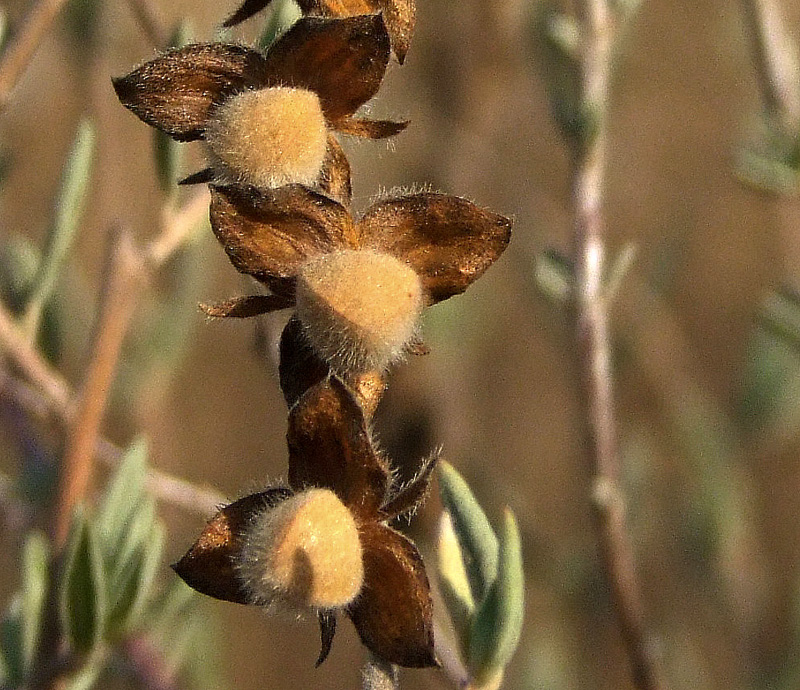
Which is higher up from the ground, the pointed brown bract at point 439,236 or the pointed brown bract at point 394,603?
the pointed brown bract at point 439,236

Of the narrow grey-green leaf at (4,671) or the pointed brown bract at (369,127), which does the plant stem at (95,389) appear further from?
the pointed brown bract at (369,127)

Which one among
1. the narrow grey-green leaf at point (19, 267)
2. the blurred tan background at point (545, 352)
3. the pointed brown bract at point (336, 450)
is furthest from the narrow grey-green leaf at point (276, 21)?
the narrow grey-green leaf at point (19, 267)

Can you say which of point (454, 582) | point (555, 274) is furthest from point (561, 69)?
point (454, 582)

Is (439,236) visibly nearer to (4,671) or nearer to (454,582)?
(454,582)

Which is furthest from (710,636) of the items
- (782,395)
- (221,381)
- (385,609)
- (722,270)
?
(385,609)

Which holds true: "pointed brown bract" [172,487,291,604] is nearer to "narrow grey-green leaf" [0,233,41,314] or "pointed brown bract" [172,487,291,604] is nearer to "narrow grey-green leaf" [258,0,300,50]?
"narrow grey-green leaf" [258,0,300,50]

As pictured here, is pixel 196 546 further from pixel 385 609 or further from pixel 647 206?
pixel 647 206

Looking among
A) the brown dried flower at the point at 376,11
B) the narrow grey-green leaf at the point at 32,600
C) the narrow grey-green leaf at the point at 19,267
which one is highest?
the brown dried flower at the point at 376,11
